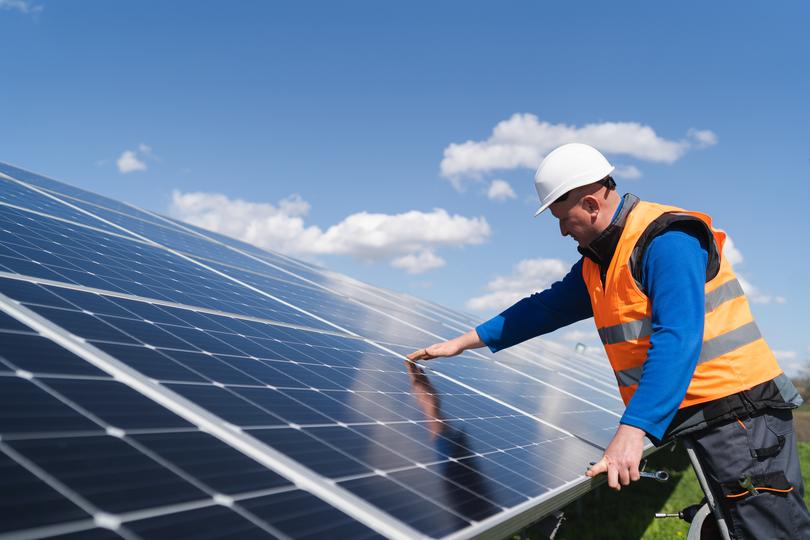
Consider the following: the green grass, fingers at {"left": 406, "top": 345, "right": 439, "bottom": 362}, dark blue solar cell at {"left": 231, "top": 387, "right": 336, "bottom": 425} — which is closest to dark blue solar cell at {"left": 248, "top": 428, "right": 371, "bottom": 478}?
dark blue solar cell at {"left": 231, "top": 387, "right": 336, "bottom": 425}

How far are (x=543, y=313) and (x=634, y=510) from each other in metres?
7.82

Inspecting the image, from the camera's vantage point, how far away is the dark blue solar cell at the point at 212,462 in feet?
8.73

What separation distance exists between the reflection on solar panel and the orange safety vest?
109 cm

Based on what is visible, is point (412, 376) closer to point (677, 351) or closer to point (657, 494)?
point (677, 351)

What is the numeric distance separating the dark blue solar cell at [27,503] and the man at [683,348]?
3232 millimetres

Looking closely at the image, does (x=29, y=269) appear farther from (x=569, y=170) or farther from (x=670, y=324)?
(x=670, y=324)

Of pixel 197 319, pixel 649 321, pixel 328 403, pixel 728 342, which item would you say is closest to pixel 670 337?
pixel 649 321

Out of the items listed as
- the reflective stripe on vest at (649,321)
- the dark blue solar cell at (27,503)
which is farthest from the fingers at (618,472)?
the dark blue solar cell at (27,503)

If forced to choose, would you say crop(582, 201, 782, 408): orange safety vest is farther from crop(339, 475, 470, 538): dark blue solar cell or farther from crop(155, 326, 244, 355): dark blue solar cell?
crop(155, 326, 244, 355): dark blue solar cell

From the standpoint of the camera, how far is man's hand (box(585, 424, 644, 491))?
13.6ft

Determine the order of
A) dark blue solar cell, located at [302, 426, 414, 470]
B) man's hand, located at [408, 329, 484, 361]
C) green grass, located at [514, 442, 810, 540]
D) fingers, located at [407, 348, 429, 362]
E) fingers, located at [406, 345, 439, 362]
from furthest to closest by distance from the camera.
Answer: green grass, located at [514, 442, 810, 540]
fingers, located at [407, 348, 429, 362]
fingers, located at [406, 345, 439, 362]
man's hand, located at [408, 329, 484, 361]
dark blue solar cell, located at [302, 426, 414, 470]

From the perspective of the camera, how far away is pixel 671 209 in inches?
196

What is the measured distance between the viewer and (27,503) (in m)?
1.95

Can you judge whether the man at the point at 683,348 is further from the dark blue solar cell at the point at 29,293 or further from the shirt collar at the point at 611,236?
the dark blue solar cell at the point at 29,293
